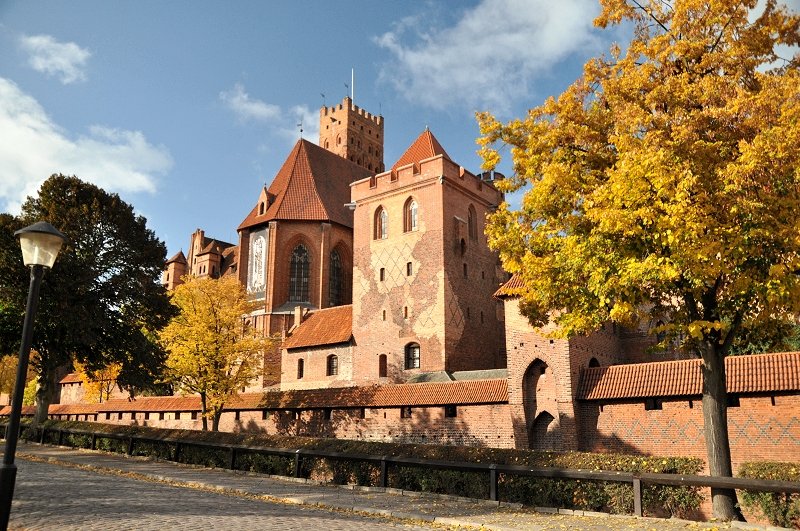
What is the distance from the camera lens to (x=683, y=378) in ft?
59.7

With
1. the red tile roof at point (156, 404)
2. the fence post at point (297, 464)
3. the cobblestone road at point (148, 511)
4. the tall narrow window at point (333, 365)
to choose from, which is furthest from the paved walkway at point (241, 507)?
the tall narrow window at point (333, 365)

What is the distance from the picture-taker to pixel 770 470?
11586 mm

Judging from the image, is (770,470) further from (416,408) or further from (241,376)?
(241,376)

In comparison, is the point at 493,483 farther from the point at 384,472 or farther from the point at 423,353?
the point at 423,353

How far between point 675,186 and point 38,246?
906 centimetres

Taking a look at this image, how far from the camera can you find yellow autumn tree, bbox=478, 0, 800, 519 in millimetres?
9758

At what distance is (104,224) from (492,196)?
22520 mm

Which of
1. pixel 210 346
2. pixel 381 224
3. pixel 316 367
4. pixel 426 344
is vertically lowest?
pixel 316 367

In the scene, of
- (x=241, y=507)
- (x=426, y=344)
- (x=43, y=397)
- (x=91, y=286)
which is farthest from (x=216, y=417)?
(x=241, y=507)

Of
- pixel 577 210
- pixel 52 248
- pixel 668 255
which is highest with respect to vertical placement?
pixel 577 210

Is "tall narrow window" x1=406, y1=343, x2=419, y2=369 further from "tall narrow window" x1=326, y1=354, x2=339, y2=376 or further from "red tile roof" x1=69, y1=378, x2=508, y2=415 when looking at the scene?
"red tile roof" x1=69, y1=378, x2=508, y2=415

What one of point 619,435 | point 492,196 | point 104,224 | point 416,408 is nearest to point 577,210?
point 619,435

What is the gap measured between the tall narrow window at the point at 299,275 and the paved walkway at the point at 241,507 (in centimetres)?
2801

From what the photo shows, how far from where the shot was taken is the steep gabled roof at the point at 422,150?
128 feet
